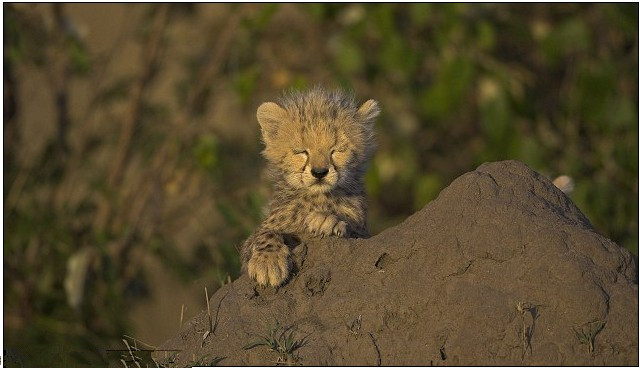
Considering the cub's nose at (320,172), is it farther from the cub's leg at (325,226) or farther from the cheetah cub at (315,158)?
the cub's leg at (325,226)

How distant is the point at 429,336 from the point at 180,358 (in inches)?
39.8

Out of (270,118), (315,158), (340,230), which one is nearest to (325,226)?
(340,230)

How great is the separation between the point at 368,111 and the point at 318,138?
43 centimetres

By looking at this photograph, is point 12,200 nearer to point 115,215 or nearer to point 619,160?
point 115,215

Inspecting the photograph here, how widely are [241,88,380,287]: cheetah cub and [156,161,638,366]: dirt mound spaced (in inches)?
17.0

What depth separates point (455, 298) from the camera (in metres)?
4.30

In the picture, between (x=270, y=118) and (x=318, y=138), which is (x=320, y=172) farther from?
(x=270, y=118)

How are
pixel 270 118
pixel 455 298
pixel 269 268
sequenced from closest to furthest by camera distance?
pixel 455 298 < pixel 269 268 < pixel 270 118

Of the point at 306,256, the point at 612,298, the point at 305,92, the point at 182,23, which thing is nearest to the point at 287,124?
the point at 305,92

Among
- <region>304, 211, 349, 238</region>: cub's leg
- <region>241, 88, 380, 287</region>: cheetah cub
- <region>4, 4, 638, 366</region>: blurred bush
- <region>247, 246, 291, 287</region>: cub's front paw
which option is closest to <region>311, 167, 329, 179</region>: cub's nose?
<region>241, 88, 380, 287</region>: cheetah cub

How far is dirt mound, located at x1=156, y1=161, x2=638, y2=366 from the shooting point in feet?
13.6

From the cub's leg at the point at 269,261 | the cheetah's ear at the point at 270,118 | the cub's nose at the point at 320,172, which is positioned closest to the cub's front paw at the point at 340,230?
the cub's leg at the point at 269,261

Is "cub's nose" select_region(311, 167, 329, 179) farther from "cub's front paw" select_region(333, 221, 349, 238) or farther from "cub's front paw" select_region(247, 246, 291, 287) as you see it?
"cub's front paw" select_region(247, 246, 291, 287)

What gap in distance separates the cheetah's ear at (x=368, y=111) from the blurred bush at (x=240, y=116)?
335 centimetres
